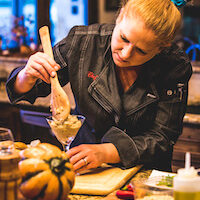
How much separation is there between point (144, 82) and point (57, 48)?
0.49m

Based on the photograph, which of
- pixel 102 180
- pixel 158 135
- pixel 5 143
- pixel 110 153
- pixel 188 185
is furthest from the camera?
pixel 158 135

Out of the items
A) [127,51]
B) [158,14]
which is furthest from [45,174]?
[158,14]

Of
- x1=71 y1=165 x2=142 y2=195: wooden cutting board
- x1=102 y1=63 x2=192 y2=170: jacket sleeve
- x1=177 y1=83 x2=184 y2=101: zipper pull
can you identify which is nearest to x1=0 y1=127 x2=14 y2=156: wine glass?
x1=71 y1=165 x2=142 y2=195: wooden cutting board

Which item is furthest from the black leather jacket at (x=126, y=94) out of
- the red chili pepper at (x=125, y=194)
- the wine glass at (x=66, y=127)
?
the red chili pepper at (x=125, y=194)

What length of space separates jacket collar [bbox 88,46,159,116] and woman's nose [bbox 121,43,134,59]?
0.81 ft

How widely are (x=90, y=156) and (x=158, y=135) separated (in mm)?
392

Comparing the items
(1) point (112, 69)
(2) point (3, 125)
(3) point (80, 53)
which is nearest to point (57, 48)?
(3) point (80, 53)

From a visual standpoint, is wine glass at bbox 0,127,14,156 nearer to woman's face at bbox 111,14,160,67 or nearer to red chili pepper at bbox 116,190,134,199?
red chili pepper at bbox 116,190,134,199

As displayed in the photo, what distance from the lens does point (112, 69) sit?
1.88 metres

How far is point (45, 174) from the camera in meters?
1.05

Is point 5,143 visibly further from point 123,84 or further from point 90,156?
point 123,84

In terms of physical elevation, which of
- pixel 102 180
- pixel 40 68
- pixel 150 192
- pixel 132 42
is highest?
pixel 132 42

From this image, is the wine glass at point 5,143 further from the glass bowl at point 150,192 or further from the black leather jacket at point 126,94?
the black leather jacket at point 126,94

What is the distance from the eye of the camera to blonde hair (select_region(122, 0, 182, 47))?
1.56m
